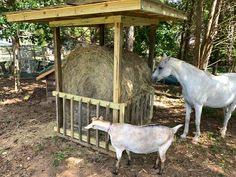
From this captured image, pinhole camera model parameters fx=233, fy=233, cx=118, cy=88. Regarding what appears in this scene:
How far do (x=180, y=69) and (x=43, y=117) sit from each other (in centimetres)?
376

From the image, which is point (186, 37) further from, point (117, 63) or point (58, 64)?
point (117, 63)

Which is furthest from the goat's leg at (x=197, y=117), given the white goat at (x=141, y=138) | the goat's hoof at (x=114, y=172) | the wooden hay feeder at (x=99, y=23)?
the goat's hoof at (x=114, y=172)

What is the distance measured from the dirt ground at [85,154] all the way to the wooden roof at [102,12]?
7.75 feet

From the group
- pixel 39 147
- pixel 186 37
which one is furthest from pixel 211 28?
pixel 39 147

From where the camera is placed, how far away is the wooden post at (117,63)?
363 cm

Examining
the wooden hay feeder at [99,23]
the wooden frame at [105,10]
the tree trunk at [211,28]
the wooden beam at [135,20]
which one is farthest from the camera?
the tree trunk at [211,28]

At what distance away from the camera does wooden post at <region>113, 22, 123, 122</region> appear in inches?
143

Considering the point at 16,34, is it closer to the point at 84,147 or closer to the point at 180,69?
the point at 84,147

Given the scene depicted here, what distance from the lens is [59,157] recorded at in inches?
163

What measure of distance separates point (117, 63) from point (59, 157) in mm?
1967

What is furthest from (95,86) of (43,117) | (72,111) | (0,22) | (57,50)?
(0,22)

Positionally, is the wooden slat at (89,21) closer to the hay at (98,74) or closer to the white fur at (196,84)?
the hay at (98,74)

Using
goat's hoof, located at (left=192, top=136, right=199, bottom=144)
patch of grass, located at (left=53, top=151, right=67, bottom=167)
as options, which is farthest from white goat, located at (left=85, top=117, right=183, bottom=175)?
goat's hoof, located at (left=192, top=136, right=199, bottom=144)

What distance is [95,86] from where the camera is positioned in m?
4.31
